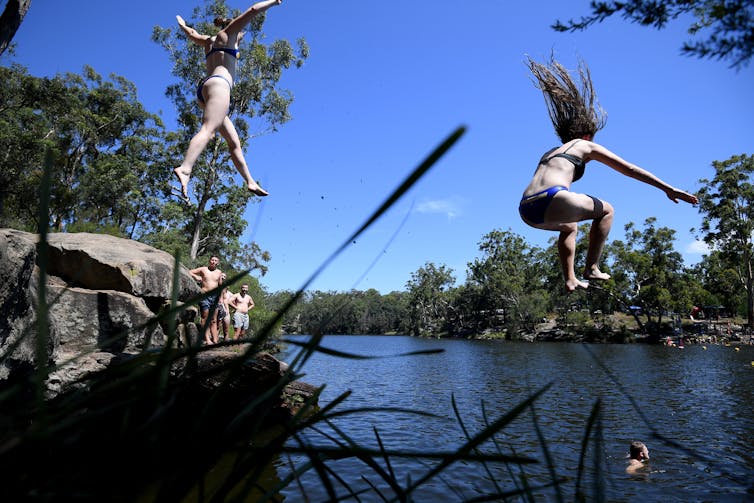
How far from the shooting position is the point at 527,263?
88.2 meters

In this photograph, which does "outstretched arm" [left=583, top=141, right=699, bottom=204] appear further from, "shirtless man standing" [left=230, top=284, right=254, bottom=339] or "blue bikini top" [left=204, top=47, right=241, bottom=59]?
"shirtless man standing" [left=230, top=284, right=254, bottom=339]

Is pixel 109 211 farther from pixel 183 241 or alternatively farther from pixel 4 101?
pixel 4 101

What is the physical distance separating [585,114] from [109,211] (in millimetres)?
36962

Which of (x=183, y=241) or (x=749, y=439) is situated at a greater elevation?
(x=183, y=241)

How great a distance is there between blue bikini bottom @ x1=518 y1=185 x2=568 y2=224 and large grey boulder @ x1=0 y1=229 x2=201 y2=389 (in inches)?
235

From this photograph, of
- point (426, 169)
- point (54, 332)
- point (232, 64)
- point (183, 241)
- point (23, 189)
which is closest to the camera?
point (426, 169)

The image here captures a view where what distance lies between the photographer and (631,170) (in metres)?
3.29

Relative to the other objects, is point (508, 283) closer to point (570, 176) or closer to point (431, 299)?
point (431, 299)

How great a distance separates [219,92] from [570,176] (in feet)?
7.61

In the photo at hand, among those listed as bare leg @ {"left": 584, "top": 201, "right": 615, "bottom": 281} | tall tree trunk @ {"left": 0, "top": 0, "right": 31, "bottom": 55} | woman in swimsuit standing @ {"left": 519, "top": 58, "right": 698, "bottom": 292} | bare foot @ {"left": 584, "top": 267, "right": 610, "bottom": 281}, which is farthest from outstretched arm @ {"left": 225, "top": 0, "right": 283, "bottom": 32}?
tall tree trunk @ {"left": 0, "top": 0, "right": 31, "bottom": 55}

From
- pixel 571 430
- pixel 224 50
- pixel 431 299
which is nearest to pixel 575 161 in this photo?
pixel 224 50

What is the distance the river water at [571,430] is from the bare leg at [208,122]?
1891 millimetres

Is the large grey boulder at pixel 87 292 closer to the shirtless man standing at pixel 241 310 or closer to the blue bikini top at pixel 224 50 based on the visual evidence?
the shirtless man standing at pixel 241 310

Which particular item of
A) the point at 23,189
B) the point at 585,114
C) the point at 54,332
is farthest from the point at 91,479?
the point at 23,189
